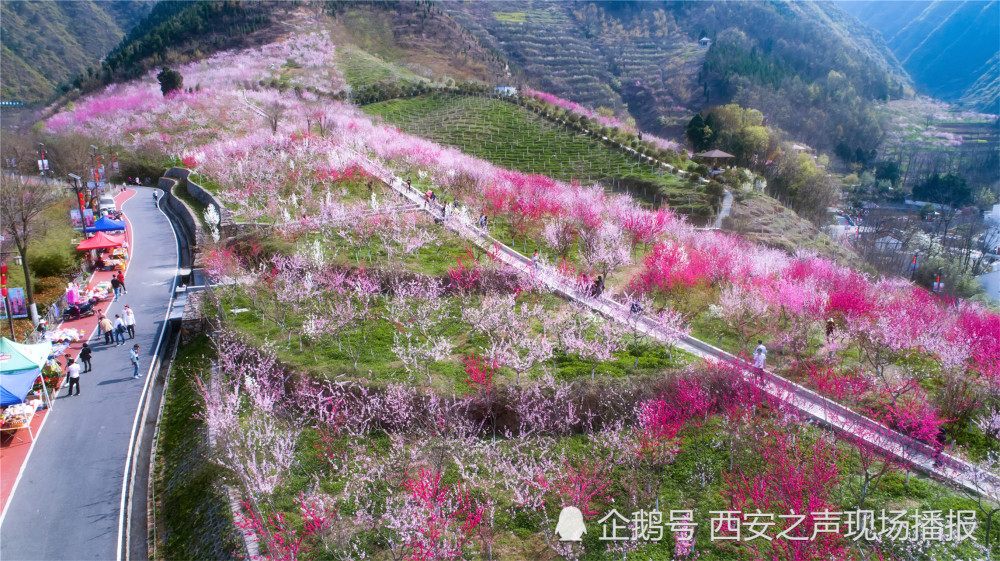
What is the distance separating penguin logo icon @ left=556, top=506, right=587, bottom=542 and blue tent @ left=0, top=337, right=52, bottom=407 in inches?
580

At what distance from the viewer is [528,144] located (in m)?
50.0

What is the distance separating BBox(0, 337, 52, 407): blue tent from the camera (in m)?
15.9

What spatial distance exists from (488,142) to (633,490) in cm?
4156

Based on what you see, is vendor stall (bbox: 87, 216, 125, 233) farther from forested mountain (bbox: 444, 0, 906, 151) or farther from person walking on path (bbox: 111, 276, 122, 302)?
forested mountain (bbox: 444, 0, 906, 151)

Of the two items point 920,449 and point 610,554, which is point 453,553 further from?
point 920,449

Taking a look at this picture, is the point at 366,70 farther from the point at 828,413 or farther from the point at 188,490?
the point at 828,413

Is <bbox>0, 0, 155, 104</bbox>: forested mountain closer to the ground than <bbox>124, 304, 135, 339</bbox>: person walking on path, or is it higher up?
higher up

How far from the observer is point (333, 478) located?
538 inches

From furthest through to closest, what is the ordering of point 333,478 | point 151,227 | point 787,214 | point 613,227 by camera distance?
point 787,214 < point 151,227 < point 613,227 < point 333,478

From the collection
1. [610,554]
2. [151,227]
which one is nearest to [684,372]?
[610,554]

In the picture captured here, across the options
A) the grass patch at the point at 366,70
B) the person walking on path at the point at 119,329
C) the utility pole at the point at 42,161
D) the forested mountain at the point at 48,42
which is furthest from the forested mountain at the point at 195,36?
the person walking on path at the point at 119,329

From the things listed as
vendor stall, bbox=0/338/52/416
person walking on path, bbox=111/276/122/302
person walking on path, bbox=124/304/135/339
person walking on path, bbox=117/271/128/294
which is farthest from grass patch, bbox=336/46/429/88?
vendor stall, bbox=0/338/52/416

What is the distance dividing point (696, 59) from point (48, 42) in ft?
359

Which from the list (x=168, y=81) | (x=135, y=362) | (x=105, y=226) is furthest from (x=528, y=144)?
(x=135, y=362)
